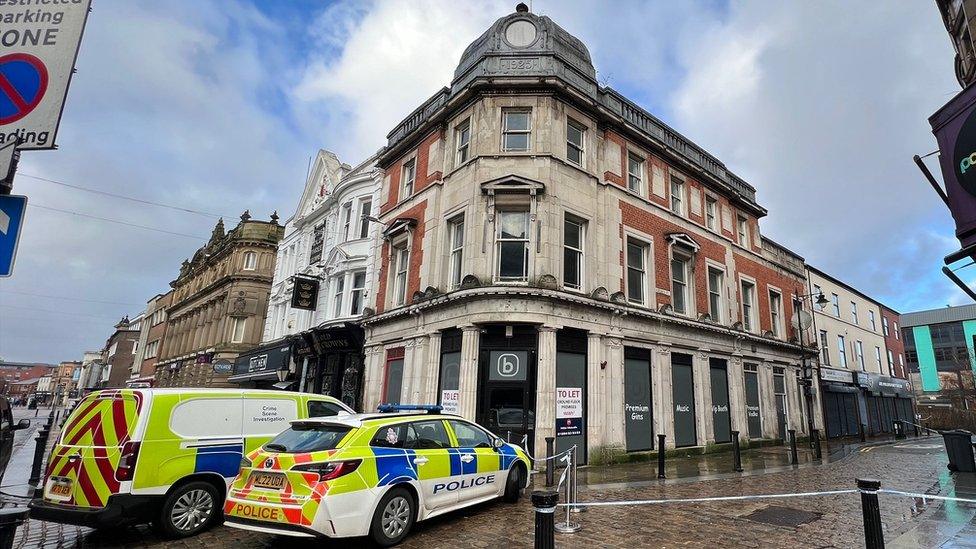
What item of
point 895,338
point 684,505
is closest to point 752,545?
point 684,505

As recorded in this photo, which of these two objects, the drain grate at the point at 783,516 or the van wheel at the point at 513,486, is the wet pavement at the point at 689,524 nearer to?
the drain grate at the point at 783,516

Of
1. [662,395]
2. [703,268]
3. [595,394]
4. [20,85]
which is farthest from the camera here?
[703,268]

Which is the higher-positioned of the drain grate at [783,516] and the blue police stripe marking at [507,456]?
the blue police stripe marking at [507,456]

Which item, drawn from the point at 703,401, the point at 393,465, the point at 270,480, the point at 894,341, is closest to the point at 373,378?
the point at 393,465

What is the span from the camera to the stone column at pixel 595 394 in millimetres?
13930

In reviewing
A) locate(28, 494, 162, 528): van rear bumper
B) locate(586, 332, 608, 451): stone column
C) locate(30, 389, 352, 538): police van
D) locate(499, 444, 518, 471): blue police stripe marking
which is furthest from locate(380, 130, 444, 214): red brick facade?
locate(28, 494, 162, 528): van rear bumper

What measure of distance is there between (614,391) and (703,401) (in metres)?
5.31

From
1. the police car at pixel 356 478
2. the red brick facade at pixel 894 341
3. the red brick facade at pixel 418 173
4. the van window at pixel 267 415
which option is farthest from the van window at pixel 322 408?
the red brick facade at pixel 894 341

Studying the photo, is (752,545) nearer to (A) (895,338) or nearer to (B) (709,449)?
(B) (709,449)

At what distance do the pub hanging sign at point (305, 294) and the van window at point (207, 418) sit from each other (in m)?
16.3

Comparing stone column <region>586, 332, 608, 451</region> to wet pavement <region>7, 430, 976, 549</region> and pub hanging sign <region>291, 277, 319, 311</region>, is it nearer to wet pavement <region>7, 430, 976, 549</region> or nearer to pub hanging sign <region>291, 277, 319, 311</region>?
wet pavement <region>7, 430, 976, 549</region>

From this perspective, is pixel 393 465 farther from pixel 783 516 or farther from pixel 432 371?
pixel 432 371

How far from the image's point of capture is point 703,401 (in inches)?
704

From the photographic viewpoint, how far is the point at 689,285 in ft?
63.6
